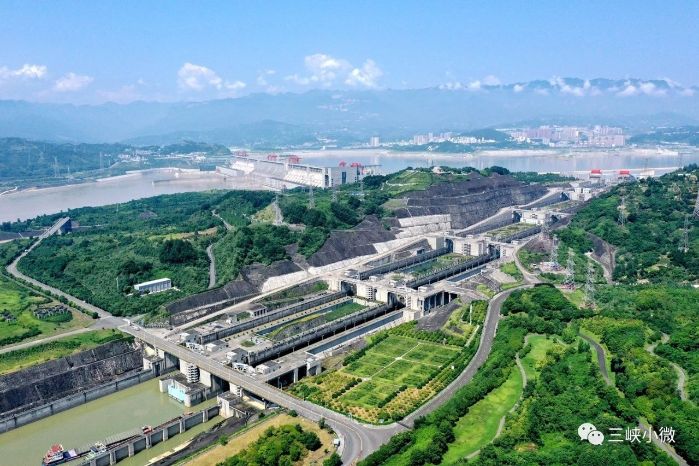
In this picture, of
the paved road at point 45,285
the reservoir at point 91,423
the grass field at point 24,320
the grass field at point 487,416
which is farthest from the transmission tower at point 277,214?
the grass field at point 487,416

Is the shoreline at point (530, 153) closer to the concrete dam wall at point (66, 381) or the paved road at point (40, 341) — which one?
the paved road at point (40, 341)

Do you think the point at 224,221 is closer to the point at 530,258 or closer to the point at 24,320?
the point at 24,320

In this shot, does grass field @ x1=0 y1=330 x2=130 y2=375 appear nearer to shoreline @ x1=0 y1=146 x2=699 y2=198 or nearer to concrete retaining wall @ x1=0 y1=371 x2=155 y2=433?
concrete retaining wall @ x1=0 y1=371 x2=155 y2=433

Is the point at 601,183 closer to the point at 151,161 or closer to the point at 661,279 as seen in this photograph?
the point at 661,279

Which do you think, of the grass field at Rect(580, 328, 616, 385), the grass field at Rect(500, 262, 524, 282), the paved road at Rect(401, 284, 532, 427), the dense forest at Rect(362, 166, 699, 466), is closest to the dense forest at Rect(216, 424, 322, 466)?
the dense forest at Rect(362, 166, 699, 466)

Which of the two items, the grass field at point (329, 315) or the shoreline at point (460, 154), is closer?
the grass field at point (329, 315)

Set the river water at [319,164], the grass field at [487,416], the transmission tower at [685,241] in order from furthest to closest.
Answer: the river water at [319,164] < the transmission tower at [685,241] < the grass field at [487,416]

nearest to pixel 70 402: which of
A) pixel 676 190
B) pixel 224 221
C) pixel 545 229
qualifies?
pixel 224 221

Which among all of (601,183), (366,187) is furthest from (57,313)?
(601,183)
